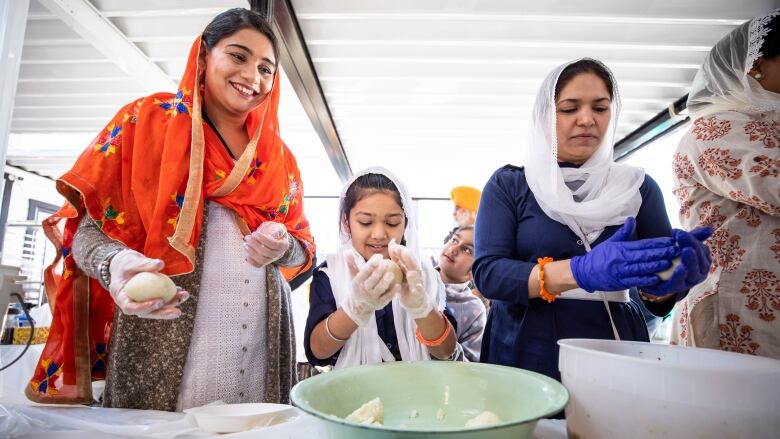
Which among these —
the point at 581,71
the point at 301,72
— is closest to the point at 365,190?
the point at 581,71

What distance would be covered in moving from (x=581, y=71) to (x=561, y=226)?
0.53 meters

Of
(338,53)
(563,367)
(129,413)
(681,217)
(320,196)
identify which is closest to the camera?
(563,367)

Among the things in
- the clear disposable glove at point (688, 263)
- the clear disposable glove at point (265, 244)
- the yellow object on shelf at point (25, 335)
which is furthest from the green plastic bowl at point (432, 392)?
the yellow object on shelf at point (25, 335)

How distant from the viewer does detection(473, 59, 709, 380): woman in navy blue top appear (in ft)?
3.90

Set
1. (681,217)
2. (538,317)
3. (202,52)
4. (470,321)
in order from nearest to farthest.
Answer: (538,317) → (202,52) → (681,217) → (470,321)

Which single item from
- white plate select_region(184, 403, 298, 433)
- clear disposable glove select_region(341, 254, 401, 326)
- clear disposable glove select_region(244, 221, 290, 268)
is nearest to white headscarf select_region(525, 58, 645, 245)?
clear disposable glove select_region(341, 254, 401, 326)

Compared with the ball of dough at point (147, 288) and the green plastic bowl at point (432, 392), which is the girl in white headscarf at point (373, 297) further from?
the ball of dough at point (147, 288)

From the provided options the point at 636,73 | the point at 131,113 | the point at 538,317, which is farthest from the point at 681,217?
the point at 636,73

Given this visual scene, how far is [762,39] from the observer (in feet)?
4.81

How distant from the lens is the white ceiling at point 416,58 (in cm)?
267

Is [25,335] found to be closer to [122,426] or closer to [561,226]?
[122,426]

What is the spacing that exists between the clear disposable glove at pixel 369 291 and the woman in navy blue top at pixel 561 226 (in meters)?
0.30

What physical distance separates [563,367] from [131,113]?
1.33m

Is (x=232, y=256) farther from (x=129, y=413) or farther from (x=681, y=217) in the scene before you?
(x=681, y=217)
